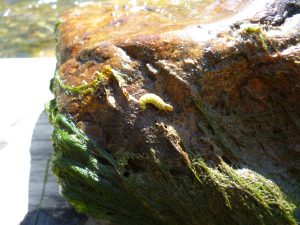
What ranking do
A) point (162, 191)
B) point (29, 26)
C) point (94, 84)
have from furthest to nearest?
1. point (29, 26)
2. point (94, 84)
3. point (162, 191)

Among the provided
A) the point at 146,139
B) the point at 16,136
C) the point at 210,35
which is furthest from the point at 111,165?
the point at 16,136

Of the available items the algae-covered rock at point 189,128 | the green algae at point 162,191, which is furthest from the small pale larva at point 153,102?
the green algae at point 162,191

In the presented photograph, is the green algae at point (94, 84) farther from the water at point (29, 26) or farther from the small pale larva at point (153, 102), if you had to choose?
the water at point (29, 26)

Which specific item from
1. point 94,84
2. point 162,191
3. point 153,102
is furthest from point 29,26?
point 162,191

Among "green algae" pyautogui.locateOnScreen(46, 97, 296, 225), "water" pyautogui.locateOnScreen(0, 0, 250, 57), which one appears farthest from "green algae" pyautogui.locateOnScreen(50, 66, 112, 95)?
"water" pyautogui.locateOnScreen(0, 0, 250, 57)

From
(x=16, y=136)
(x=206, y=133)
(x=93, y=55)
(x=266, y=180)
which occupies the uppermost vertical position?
(x=93, y=55)

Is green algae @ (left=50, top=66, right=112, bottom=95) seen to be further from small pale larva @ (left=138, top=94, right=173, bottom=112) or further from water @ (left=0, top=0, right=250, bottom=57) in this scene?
water @ (left=0, top=0, right=250, bottom=57)

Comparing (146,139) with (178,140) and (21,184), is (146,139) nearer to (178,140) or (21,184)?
(178,140)

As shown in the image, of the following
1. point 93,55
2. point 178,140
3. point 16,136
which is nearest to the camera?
point 178,140

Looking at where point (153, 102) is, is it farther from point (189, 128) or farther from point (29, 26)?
point (29, 26)
